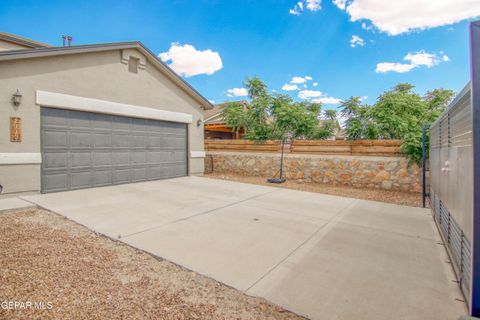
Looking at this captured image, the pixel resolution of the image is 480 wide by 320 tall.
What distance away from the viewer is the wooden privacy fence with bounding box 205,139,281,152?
37.9ft

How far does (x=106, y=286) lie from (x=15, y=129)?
19.4ft

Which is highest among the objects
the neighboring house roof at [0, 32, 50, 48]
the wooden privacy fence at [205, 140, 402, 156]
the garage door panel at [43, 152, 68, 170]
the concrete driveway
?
the neighboring house roof at [0, 32, 50, 48]

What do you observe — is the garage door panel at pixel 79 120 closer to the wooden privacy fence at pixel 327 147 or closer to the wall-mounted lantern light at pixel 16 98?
the wall-mounted lantern light at pixel 16 98

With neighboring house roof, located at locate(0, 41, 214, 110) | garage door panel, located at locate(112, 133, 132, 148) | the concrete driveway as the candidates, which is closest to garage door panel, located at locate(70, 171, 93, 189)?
the concrete driveway

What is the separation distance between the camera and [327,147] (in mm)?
10148

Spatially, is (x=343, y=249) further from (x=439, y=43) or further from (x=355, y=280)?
(x=439, y=43)

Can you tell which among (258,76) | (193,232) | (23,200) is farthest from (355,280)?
(258,76)

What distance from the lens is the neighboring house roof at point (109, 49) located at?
6.18m

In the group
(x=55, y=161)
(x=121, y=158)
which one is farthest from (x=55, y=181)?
(x=121, y=158)

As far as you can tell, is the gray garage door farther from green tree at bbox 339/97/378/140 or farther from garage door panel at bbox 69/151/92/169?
green tree at bbox 339/97/378/140

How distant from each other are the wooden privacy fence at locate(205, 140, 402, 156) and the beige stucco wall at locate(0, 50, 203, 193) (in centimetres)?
361

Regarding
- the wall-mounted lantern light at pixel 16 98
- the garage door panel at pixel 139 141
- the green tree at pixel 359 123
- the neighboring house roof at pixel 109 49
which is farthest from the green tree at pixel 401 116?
the wall-mounted lantern light at pixel 16 98

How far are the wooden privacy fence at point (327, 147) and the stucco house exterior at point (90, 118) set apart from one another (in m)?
2.40

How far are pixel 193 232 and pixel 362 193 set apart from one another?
6.08m
